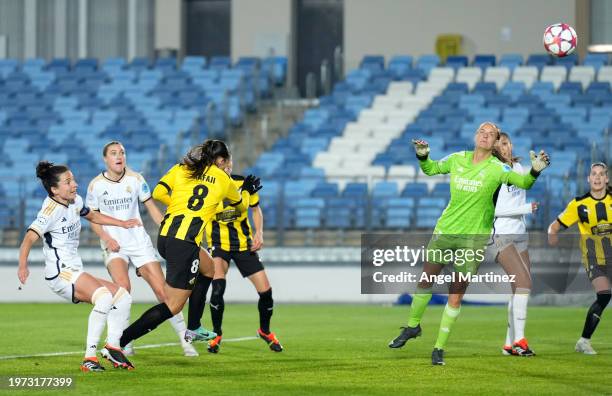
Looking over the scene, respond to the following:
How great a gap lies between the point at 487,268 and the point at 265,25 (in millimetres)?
15348

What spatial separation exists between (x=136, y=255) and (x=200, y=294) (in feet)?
2.91

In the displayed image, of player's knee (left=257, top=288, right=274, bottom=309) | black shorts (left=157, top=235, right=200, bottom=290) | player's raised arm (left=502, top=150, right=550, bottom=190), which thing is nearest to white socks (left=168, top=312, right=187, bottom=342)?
player's knee (left=257, top=288, right=274, bottom=309)

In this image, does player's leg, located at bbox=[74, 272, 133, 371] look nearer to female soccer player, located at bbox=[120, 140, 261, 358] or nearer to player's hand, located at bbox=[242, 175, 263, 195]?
female soccer player, located at bbox=[120, 140, 261, 358]

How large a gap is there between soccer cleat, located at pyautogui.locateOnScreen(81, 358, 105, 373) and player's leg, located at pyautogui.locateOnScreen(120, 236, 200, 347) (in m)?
0.46

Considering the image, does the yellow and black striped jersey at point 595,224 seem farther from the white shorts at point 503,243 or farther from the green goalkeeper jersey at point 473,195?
the green goalkeeper jersey at point 473,195

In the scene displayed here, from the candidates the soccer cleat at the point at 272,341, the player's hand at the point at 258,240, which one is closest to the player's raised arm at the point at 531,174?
the player's hand at the point at 258,240

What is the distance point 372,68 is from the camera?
1199 inches

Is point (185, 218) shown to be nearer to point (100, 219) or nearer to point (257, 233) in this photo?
point (100, 219)

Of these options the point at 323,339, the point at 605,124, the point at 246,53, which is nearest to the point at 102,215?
the point at 323,339

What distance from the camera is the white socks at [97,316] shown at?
396 inches

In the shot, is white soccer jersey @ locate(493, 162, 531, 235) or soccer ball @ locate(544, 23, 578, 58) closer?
white soccer jersey @ locate(493, 162, 531, 235)

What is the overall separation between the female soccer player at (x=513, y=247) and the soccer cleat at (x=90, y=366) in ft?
14.1

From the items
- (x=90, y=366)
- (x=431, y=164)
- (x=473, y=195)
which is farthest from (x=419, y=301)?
(x=90, y=366)

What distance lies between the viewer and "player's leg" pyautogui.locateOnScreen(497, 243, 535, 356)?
12.0 metres
